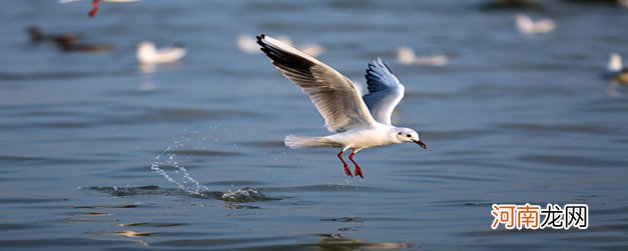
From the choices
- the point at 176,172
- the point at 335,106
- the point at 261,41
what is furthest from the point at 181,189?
the point at 261,41

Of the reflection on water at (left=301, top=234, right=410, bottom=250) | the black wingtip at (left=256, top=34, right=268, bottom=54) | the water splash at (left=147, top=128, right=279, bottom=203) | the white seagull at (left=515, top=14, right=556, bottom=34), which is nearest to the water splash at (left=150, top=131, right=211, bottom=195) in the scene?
the water splash at (left=147, top=128, right=279, bottom=203)

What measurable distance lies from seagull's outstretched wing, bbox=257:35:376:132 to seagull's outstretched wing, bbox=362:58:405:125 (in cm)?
49

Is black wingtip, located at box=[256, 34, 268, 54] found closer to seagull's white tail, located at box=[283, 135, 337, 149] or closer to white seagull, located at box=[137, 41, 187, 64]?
seagull's white tail, located at box=[283, 135, 337, 149]

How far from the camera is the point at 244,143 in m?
12.5

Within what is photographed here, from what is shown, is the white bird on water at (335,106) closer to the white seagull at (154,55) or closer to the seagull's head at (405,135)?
the seagull's head at (405,135)

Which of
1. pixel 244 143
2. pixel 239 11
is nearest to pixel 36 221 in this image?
pixel 244 143

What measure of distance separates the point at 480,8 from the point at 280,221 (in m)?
23.3

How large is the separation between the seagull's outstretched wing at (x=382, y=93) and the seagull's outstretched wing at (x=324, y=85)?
19.3 inches

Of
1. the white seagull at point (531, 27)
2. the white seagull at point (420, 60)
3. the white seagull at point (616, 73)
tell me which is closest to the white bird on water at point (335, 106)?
the white seagull at point (616, 73)

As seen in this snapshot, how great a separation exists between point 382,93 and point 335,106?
119 cm

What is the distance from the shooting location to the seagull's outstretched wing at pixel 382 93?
9453 mm

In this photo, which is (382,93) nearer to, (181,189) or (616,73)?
(181,189)

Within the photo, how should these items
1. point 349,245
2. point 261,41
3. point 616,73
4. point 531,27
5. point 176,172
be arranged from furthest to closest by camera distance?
point 531,27 → point 616,73 → point 176,172 → point 261,41 → point 349,245

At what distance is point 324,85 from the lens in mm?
8547
